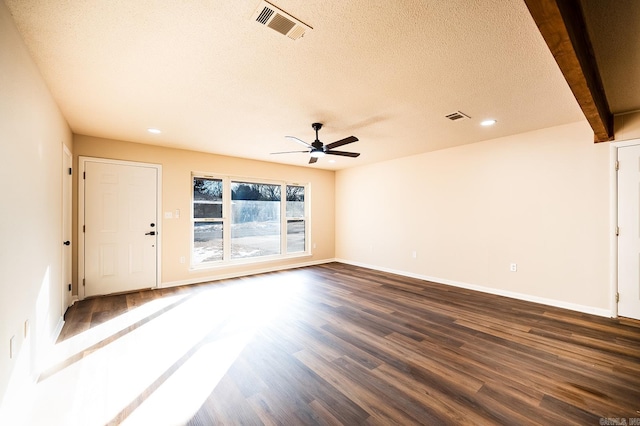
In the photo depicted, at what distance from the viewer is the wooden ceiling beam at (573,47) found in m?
1.32

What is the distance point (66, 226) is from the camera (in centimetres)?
368

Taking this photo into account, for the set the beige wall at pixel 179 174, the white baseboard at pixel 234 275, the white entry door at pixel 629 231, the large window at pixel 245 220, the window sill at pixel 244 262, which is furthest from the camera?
the large window at pixel 245 220

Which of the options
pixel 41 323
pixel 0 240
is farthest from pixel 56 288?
pixel 0 240

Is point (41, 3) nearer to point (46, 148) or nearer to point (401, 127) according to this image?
point (46, 148)

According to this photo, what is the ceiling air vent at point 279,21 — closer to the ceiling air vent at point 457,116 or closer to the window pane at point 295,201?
the ceiling air vent at point 457,116

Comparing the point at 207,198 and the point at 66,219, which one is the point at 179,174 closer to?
the point at 207,198

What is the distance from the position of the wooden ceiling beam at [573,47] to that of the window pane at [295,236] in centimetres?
550

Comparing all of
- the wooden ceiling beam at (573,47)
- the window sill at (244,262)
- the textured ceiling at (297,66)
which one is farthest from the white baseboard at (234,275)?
the wooden ceiling beam at (573,47)

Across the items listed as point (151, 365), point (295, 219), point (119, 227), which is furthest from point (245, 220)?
point (151, 365)

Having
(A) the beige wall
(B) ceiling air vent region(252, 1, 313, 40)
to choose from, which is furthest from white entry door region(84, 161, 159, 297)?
(B) ceiling air vent region(252, 1, 313, 40)

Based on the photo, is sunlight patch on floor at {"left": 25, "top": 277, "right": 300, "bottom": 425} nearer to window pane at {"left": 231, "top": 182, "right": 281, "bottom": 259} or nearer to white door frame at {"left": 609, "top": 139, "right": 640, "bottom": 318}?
window pane at {"left": 231, "top": 182, "right": 281, "bottom": 259}

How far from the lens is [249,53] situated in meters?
2.08

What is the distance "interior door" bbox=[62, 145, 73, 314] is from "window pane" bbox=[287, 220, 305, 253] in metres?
4.04

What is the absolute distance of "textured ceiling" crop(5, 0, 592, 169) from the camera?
1677 millimetres
